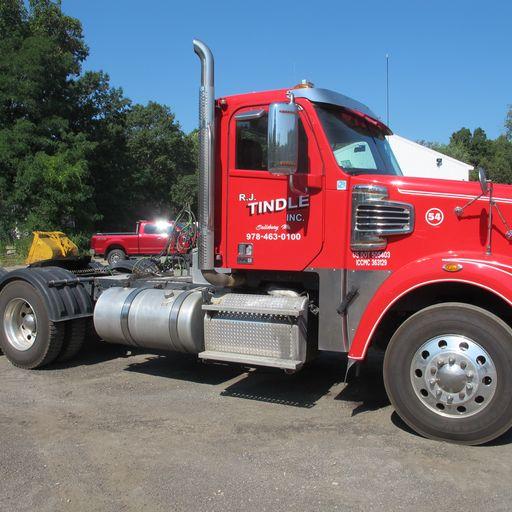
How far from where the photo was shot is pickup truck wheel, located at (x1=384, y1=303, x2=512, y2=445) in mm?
3990

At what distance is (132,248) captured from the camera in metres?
25.1

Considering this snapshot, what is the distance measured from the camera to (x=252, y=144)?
527 cm

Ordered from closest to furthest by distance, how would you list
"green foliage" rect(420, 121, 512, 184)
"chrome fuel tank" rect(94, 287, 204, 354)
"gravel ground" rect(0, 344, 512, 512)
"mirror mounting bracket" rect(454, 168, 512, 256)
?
"gravel ground" rect(0, 344, 512, 512) → "mirror mounting bracket" rect(454, 168, 512, 256) → "chrome fuel tank" rect(94, 287, 204, 354) → "green foliage" rect(420, 121, 512, 184)

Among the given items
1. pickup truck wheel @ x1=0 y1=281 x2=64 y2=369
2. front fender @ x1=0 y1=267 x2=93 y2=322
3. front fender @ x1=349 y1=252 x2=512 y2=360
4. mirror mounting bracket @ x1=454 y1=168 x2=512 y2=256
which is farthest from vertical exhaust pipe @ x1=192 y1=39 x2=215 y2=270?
mirror mounting bracket @ x1=454 y1=168 x2=512 y2=256

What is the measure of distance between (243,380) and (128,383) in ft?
4.11

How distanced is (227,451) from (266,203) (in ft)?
7.43

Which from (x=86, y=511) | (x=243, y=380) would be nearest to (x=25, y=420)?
(x=86, y=511)

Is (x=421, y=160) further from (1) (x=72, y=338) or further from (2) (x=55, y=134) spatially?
(1) (x=72, y=338)

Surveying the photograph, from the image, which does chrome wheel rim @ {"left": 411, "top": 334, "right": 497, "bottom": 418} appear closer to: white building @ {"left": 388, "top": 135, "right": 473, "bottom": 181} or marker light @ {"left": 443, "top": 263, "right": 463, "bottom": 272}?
marker light @ {"left": 443, "top": 263, "right": 463, "bottom": 272}

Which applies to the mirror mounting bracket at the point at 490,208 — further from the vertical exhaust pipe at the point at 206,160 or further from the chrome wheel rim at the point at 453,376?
the vertical exhaust pipe at the point at 206,160

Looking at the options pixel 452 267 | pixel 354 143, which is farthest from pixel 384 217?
pixel 354 143

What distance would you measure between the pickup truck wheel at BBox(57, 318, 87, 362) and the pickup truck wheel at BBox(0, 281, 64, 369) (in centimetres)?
10

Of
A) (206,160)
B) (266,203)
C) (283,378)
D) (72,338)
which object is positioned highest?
Result: (206,160)

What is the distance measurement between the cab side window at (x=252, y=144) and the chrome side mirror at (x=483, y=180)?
6.27 feet
